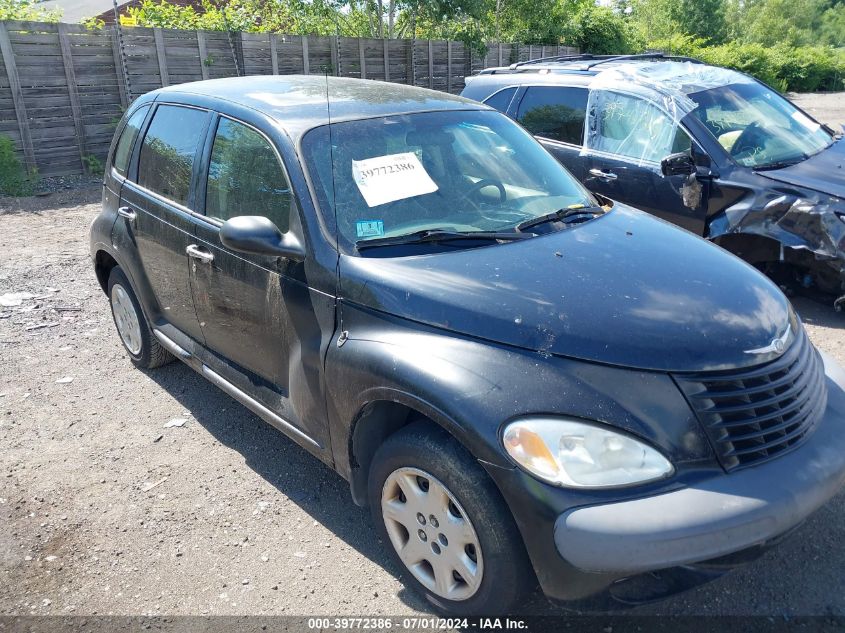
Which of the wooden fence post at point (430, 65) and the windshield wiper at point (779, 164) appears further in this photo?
the wooden fence post at point (430, 65)

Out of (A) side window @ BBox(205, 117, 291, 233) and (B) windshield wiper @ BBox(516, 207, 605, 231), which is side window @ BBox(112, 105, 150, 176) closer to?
(A) side window @ BBox(205, 117, 291, 233)

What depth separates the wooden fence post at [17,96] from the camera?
1012 cm

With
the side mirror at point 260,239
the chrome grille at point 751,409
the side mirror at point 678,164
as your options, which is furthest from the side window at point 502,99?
the chrome grille at point 751,409

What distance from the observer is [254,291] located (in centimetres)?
328

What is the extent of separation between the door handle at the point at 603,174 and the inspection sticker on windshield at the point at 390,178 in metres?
3.17

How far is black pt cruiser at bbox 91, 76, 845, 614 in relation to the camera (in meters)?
2.19

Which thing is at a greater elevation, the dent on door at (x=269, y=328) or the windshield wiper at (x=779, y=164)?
the windshield wiper at (x=779, y=164)

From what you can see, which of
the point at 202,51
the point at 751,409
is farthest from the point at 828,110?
the point at 751,409

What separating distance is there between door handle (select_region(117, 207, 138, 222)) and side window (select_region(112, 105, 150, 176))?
0.90 ft

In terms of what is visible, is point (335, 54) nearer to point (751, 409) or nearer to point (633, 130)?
point (633, 130)

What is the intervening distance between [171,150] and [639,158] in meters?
3.76

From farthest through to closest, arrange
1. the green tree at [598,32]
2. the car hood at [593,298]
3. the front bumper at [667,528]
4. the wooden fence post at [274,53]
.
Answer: the green tree at [598,32], the wooden fence post at [274,53], the car hood at [593,298], the front bumper at [667,528]

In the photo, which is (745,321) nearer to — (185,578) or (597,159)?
(185,578)

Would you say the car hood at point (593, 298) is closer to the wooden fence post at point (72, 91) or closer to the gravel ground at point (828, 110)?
the wooden fence post at point (72, 91)
